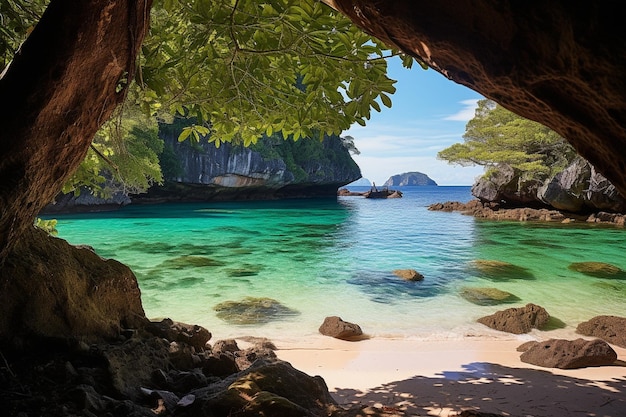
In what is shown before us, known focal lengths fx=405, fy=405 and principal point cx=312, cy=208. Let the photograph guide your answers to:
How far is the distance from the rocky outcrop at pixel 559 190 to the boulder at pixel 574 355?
15.6 m

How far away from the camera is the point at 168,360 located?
2.80 m

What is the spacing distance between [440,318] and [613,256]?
410 inches

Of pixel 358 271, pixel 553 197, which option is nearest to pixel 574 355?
pixel 358 271

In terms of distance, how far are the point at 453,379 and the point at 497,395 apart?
76 centimetres

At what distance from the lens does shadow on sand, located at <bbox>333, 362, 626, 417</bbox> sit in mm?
3113

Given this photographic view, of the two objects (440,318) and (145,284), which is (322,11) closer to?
(440,318)

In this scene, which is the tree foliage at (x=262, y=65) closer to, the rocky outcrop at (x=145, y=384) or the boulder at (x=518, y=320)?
the rocky outcrop at (x=145, y=384)

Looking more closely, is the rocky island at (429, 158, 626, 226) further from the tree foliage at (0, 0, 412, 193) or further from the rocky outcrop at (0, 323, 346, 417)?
the rocky outcrop at (0, 323, 346, 417)

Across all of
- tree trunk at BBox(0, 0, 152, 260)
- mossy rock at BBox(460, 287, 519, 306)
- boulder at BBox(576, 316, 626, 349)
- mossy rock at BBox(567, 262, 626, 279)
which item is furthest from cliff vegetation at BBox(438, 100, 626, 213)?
tree trunk at BBox(0, 0, 152, 260)

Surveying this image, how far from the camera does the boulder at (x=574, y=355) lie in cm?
474

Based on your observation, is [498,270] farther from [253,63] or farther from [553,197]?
[553,197]

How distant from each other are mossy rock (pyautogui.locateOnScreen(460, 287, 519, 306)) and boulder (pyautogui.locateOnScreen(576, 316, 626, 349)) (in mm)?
2051

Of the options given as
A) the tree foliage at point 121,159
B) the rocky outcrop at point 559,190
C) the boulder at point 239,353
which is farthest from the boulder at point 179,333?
the rocky outcrop at point 559,190

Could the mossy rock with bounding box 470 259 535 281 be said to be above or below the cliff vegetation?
below
